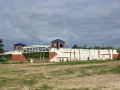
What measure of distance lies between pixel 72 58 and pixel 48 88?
36314 millimetres

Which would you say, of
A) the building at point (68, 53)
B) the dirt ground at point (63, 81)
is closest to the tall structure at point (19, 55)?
the building at point (68, 53)

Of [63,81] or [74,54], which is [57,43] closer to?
[74,54]

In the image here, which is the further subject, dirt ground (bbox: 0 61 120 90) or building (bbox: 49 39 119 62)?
building (bbox: 49 39 119 62)

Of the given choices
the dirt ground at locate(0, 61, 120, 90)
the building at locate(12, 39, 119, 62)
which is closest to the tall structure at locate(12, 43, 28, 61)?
the building at locate(12, 39, 119, 62)

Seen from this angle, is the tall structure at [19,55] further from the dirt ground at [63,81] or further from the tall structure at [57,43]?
the dirt ground at [63,81]

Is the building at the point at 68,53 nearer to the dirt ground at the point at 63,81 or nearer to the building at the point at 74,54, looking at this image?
the building at the point at 74,54

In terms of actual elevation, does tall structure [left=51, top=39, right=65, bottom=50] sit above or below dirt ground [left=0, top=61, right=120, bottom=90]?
above

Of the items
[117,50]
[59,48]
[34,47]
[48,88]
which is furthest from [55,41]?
[48,88]

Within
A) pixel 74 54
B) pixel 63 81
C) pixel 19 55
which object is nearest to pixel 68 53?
pixel 74 54

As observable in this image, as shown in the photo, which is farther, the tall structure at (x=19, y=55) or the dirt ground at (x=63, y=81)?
the tall structure at (x=19, y=55)

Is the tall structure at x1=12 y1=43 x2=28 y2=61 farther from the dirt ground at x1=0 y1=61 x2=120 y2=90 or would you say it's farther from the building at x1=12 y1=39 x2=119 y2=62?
the dirt ground at x1=0 y1=61 x2=120 y2=90

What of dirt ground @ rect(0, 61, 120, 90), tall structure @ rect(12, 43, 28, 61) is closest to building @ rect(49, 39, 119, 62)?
tall structure @ rect(12, 43, 28, 61)

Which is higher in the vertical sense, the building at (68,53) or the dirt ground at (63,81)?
the building at (68,53)

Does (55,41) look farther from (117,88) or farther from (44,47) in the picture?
(117,88)
